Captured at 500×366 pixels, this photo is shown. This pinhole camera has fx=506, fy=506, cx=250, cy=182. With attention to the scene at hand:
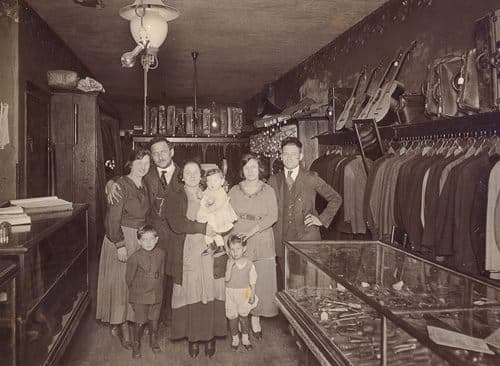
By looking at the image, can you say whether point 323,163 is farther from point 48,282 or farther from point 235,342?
point 48,282

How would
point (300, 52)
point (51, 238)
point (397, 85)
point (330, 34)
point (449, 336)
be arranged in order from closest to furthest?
point (449, 336), point (51, 238), point (397, 85), point (330, 34), point (300, 52)

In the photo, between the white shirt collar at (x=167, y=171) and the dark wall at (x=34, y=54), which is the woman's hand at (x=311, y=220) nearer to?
the white shirt collar at (x=167, y=171)

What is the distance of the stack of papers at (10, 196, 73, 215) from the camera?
4.07 meters

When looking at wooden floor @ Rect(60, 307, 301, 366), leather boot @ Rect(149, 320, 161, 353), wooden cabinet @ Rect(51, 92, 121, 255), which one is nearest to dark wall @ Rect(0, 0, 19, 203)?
wooden cabinet @ Rect(51, 92, 121, 255)

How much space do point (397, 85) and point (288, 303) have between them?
8.34 ft

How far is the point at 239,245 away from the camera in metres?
4.15

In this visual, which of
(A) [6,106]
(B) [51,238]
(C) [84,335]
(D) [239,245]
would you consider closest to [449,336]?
(D) [239,245]

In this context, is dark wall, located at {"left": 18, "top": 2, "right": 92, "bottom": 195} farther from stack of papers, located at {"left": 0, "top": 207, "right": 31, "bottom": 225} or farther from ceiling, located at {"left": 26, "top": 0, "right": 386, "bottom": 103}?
stack of papers, located at {"left": 0, "top": 207, "right": 31, "bottom": 225}

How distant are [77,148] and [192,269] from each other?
295 centimetres

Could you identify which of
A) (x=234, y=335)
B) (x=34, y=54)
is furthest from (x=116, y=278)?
(x=34, y=54)

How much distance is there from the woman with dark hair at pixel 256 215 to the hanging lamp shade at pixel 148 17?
1293 millimetres

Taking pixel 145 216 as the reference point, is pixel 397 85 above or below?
above

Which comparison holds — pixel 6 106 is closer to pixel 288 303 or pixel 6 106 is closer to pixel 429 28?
pixel 288 303

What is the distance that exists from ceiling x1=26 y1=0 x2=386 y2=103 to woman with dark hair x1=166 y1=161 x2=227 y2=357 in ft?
6.59
